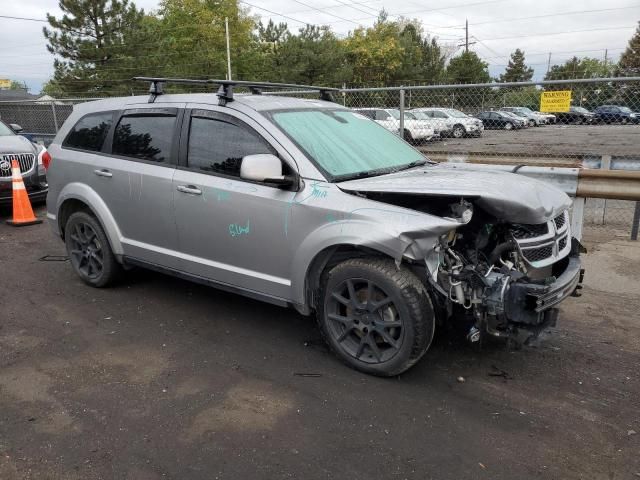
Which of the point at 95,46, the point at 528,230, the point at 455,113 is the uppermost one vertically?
the point at 95,46

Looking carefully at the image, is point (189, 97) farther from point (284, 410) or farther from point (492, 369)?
point (492, 369)

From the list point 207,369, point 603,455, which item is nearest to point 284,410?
point 207,369

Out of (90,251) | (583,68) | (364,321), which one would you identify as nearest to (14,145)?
(90,251)

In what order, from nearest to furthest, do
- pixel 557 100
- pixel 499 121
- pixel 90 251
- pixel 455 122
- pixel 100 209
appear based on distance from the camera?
pixel 100 209
pixel 90 251
pixel 557 100
pixel 499 121
pixel 455 122

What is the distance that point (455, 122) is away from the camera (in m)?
14.0

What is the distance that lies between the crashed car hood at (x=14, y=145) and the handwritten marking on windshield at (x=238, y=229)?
658 centimetres

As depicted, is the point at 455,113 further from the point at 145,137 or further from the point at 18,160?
the point at 145,137

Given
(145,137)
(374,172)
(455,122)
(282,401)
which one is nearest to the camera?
(282,401)

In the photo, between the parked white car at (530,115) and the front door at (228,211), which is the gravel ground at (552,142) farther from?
the front door at (228,211)

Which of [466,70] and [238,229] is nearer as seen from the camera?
[238,229]

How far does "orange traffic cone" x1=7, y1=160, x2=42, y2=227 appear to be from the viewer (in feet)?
27.1

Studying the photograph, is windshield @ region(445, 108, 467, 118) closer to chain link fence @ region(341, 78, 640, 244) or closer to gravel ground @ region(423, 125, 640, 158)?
chain link fence @ region(341, 78, 640, 244)

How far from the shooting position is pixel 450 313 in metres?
3.49

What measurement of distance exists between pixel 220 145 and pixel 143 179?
2.79ft
